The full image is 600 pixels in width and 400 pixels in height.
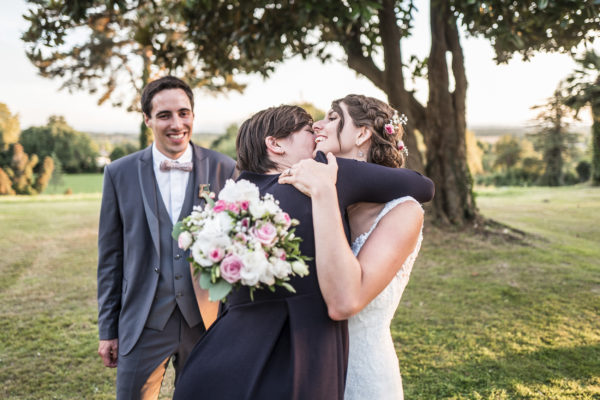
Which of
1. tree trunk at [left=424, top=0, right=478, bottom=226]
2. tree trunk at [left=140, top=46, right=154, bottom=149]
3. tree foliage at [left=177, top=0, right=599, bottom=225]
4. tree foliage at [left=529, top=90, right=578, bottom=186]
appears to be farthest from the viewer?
tree foliage at [left=529, top=90, right=578, bottom=186]

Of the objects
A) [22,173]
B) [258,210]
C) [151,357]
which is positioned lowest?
[151,357]

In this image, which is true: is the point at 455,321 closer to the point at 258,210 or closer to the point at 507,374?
the point at 507,374

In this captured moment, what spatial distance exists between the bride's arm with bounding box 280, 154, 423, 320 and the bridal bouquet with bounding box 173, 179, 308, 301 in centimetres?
11

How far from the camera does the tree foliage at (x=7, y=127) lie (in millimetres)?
35844

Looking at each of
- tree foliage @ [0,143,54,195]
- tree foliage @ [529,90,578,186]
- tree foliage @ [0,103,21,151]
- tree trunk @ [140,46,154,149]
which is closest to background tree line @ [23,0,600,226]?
tree trunk @ [140,46,154,149]

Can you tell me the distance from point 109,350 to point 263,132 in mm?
1726

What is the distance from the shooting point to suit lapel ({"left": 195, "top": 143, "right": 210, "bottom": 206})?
2.83m

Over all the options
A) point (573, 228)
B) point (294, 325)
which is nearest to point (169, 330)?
point (294, 325)

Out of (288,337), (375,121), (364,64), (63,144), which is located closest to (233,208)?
(288,337)

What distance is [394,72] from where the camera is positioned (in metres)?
10.7

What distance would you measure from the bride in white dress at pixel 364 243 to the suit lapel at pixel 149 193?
3.84 feet

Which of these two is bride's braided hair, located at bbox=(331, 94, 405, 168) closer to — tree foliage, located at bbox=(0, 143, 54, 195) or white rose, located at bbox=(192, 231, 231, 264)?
white rose, located at bbox=(192, 231, 231, 264)

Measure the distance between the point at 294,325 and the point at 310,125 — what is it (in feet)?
3.39

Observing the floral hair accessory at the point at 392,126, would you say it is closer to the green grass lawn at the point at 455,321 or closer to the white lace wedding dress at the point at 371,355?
the white lace wedding dress at the point at 371,355
